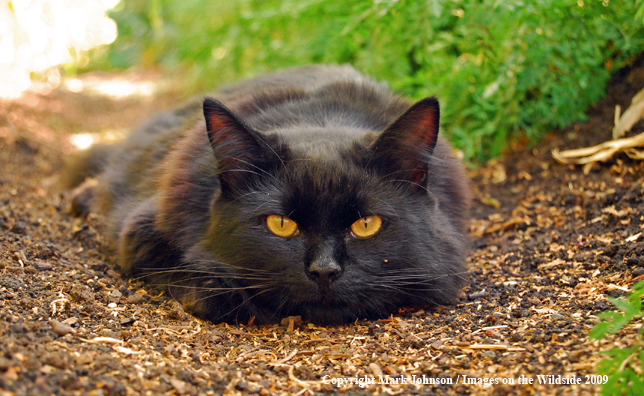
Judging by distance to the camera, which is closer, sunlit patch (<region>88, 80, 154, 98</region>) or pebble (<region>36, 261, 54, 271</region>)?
pebble (<region>36, 261, 54, 271</region>)

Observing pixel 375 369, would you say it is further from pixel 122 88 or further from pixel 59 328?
pixel 122 88

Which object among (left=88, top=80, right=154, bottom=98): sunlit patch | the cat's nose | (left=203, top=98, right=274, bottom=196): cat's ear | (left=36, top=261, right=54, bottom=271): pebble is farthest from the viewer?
(left=88, top=80, right=154, bottom=98): sunlit patch

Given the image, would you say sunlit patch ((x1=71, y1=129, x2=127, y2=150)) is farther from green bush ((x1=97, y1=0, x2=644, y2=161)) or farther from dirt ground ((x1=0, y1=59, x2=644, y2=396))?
green bush ((x1=97, y1=0, x2=644, y2=161))

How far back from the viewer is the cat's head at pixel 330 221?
2.13m

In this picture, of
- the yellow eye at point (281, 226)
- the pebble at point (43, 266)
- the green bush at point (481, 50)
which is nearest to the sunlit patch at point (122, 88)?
the green bush at point (481, 50)

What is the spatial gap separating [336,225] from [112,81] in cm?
983

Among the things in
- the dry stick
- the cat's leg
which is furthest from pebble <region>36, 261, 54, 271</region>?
the dry stick

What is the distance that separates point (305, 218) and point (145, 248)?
92 cm

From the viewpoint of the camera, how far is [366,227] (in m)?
2.19

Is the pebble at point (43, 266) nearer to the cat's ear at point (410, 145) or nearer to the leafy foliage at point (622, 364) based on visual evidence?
the cat's ear at point (410, 145)

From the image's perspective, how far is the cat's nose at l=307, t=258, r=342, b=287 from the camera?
205 cm

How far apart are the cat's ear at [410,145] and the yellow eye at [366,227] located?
22 cm

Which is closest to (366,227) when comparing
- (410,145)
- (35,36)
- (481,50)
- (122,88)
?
(410,145)

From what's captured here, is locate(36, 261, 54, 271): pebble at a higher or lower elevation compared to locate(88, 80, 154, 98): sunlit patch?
lower
